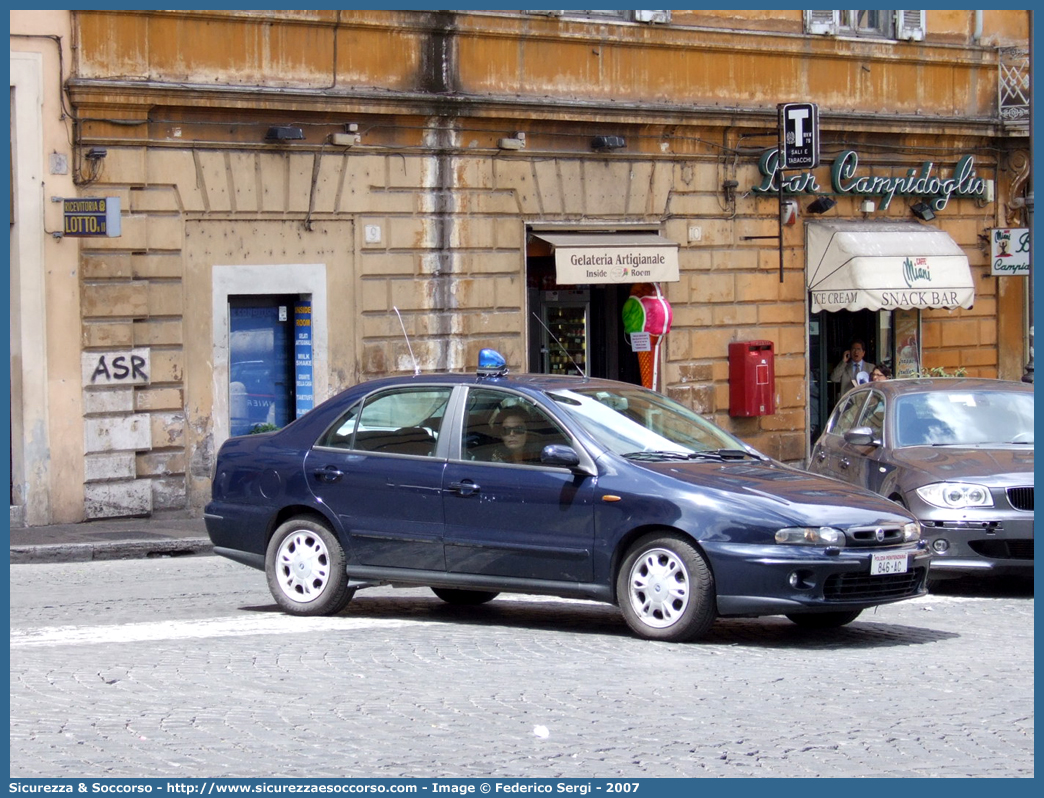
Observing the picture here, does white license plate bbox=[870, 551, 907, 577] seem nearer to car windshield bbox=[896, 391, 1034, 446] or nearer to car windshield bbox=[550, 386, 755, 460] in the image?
car windshield bbox=[550, 386, 755, 460]

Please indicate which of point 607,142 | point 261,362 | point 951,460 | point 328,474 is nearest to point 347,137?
point 261,362

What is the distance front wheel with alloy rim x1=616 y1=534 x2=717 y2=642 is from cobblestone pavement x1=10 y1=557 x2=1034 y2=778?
0.13 meters

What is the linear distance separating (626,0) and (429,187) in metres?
3.58

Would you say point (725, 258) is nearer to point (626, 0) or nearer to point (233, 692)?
point (626, 0)

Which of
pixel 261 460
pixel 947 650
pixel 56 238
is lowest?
pixel 947 650

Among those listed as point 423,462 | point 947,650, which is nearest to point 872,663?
point 947,650

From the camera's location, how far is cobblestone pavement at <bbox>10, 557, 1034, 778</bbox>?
6.46 m

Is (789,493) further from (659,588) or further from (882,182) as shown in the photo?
(882,182)

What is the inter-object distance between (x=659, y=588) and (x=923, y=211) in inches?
680

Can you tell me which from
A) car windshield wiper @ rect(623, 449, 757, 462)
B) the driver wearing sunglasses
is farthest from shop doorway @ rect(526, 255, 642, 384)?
the driver wearing sunglasses

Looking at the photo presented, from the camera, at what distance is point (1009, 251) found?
2586 cm

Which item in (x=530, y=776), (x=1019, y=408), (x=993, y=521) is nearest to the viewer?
(x=530, y=776)

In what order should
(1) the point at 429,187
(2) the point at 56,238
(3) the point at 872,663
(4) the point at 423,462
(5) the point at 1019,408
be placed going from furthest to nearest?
(1) the point at 429,187, (2) the point at 56,238, (5) the point at 1019,408, (4) the point at 423,462, (3) the point at 872,663

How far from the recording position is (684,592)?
912cm
